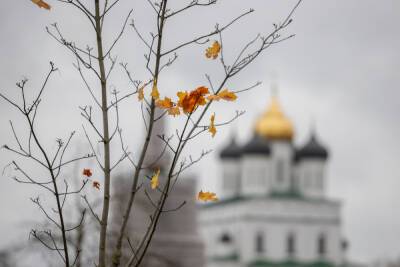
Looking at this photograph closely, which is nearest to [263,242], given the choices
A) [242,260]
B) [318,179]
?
[242,260]

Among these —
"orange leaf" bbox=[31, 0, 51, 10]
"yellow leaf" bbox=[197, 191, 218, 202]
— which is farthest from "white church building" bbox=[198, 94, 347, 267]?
"orange leaf" bbox=[31, 0, 51, 10]

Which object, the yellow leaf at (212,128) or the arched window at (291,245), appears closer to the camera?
the yellow leaf at (212,128)

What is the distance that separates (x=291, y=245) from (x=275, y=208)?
2122 mm

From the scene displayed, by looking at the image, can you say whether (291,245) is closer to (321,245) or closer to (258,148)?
(321,245)

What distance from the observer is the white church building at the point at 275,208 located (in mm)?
45844

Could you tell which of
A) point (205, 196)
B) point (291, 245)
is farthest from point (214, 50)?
point (291, 245)

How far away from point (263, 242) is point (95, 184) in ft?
142

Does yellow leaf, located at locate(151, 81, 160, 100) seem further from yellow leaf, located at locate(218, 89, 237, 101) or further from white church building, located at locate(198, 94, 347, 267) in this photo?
white church building, located at locate(198, 94, 347, 267)

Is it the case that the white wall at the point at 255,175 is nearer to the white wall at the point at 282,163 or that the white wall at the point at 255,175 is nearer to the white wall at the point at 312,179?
the white wall at the point at 282,163

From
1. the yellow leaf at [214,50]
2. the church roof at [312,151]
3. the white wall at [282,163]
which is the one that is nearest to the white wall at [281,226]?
the white wall at [282,163]

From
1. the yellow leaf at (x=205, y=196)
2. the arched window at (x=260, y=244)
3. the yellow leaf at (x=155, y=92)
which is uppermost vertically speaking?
the arched window at (x=260, y=244)

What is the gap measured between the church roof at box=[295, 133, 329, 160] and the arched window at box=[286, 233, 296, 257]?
4.28 meters

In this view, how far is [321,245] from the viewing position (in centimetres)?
4691

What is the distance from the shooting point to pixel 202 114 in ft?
9.28
